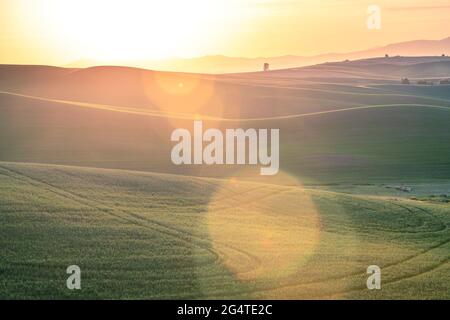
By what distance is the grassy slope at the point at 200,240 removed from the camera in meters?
19.2

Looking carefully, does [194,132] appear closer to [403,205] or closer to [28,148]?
[28,148]

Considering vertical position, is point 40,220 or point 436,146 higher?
point 436,146

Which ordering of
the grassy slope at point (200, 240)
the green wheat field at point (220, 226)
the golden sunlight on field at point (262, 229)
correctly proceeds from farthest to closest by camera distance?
the golden sunlight on field at point (262, 229)
the green wheat field at point (220, 226)
the grassy slope at point (200, 240)

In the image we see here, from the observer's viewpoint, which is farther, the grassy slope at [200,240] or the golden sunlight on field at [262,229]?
the golden sunlight on field at [262,229]

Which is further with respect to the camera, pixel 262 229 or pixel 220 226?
pixel 262 229

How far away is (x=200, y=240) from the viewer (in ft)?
78.3

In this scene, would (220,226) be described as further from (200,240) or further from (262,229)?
(200,240)

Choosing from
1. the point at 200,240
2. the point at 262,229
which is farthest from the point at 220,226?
the point at 200,240

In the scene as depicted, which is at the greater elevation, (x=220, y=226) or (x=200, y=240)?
(x=220, y=226)

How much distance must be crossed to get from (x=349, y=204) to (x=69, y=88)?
108 meters

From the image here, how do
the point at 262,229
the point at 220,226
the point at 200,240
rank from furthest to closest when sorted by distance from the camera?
the point at 262,229
the point at 220,226
the point at 200,240

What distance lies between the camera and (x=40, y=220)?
79.8ft

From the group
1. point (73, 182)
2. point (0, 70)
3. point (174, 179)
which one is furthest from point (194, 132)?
point (0, 70)

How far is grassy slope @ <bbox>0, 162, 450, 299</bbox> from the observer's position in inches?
757
